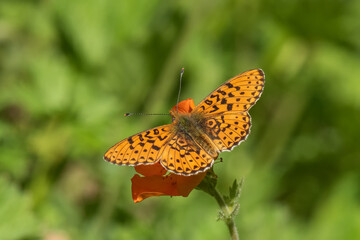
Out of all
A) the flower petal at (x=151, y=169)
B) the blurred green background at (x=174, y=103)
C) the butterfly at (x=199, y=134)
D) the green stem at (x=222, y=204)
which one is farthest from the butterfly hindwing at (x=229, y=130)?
the blurred green background at (x=174, y=103)

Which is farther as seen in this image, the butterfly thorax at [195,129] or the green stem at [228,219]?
the butterfly thorax at [195,129]

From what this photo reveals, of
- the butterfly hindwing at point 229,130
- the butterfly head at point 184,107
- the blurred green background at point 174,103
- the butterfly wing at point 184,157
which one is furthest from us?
the blurred green background at point 174,103

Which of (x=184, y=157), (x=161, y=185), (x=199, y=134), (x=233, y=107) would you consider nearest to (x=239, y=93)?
(x=233, y=107)

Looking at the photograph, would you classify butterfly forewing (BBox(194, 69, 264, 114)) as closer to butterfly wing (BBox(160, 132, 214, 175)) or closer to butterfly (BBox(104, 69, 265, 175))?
butterfly (BBox(104, 69, 265, 175))

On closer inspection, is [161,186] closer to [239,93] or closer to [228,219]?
[228,219]

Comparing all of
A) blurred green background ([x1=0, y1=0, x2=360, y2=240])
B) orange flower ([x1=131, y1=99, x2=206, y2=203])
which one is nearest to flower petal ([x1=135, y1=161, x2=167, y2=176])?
orange flower ([x1=131, y1=99, x2=206, y2=203])

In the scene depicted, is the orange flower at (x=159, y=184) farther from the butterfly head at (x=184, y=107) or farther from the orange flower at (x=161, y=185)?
the butterfly head at (x=184, y=107)
